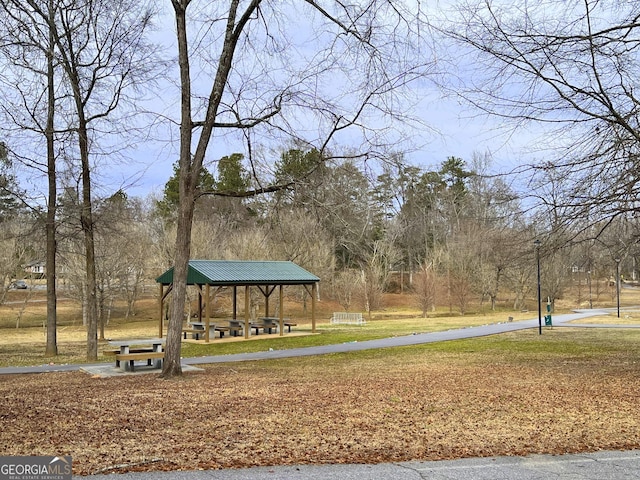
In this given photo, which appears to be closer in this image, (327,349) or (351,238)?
(351,238)

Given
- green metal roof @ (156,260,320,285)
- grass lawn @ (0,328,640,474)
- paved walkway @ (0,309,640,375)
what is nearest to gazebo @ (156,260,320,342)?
green metal roof @ (156,260,320,285)

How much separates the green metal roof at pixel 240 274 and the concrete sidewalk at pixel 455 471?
56.6 ft

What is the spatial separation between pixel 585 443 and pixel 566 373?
20.0 feet

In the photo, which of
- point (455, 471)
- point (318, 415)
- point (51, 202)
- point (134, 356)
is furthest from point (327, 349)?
point (455, 471)

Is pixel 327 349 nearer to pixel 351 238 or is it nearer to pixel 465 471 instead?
pixel 351 238

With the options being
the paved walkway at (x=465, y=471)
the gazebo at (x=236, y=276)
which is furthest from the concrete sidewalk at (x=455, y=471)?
the gazebo at (x=236, y=276)

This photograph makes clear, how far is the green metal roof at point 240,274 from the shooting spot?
22.0 meters

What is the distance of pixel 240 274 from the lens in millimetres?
23109

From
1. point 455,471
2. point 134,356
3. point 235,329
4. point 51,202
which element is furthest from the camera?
point 235,329

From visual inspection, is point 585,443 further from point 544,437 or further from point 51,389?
point 51,389

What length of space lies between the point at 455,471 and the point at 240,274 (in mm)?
18936

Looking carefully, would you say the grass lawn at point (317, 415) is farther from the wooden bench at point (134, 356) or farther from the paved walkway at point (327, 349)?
the paved walkway at point (327, 349)

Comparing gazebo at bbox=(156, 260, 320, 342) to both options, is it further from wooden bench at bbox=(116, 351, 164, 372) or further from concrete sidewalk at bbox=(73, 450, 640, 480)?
concrete sidewalk at bbox=(73, 450, 640, 480)

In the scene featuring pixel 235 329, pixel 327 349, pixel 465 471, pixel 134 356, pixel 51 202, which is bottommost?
pixel 327 349
